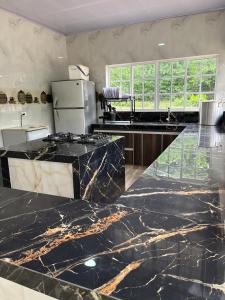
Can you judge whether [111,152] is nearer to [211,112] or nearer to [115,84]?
[211,112]

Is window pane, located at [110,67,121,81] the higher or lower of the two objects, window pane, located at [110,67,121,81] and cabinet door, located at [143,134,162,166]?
the higher

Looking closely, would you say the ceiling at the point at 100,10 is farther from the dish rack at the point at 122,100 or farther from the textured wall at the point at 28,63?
the dish rack at the point at 122,100

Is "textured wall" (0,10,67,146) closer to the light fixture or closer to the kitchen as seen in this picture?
the kitchen

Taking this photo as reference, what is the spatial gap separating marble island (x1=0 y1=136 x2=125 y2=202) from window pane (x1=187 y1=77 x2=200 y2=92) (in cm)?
258

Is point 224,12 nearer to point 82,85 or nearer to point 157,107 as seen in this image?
point 157,107

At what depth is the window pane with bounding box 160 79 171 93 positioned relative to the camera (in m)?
4.46

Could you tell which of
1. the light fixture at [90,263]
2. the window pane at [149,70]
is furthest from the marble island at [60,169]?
the window pane at [149,70]

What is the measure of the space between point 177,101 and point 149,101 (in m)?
0.55

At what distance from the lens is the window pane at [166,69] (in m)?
4.38

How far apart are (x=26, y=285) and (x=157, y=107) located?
437 centimetres

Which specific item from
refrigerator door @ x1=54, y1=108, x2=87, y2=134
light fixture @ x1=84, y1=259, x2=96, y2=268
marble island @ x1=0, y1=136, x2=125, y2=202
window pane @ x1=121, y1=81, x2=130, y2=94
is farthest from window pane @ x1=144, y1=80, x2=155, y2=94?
light fixture @ x1=84, y1=259, x2=96, y2=268

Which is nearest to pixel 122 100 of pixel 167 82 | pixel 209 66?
pixel 167 82

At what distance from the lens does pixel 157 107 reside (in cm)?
461

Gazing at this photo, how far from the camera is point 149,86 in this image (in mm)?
4609
